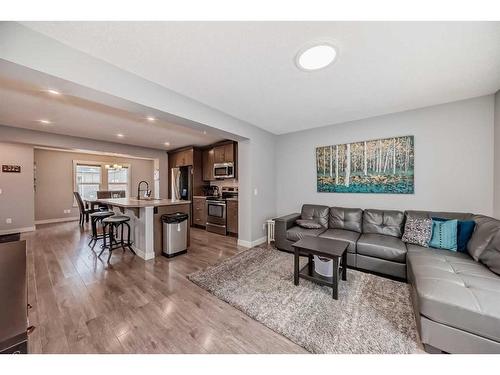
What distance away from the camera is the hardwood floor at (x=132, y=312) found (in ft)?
4.80

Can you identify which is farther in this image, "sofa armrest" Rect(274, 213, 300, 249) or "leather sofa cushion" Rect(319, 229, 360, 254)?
"sofa armrest" Rect(274, 213, 300, 249)

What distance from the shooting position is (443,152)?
2795 millimetres

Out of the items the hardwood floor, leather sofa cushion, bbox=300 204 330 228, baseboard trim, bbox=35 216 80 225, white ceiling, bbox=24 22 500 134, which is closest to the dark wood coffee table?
the hardwood floor

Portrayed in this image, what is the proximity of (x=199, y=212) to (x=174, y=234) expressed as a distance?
2.20 meters

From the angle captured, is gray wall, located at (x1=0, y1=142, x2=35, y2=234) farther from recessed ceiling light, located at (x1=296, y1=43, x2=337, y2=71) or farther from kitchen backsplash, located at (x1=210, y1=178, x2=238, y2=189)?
recessed ceiling light, located at (x1=296, y1=43, x2=337, y2=71)

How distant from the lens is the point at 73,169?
21.1ft

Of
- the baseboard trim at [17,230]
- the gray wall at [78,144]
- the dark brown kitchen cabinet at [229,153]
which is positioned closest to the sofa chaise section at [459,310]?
the dark brown kitchen cabinet at [229,153]

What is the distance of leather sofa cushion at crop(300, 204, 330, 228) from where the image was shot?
360cm

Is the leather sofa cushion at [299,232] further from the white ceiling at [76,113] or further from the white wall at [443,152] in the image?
the white ceiling at [76,113]

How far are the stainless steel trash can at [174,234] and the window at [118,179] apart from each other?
528 centimetres

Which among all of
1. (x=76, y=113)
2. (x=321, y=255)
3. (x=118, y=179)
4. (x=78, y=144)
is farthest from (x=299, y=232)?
(x=118, y=179)

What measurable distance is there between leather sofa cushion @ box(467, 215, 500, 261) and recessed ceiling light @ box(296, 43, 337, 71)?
2.40m

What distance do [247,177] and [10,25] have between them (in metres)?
3.15

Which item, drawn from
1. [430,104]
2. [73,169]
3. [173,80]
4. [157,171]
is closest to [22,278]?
[173,80]
